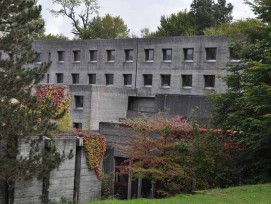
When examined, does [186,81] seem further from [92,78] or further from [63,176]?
[63,176]

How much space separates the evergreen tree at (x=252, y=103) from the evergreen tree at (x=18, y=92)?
24.8ft

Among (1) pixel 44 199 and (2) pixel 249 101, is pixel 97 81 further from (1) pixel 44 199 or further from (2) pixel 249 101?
(2) pixel 249 101

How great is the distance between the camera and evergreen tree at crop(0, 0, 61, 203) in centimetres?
1986

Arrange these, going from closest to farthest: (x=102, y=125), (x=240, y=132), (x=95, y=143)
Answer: (x=240, y=132) → (x=95, y=143) → (x=102, y=125)

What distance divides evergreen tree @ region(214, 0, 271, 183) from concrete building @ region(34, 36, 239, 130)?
19.1 meters

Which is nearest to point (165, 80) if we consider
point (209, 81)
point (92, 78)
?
point (209, 81)

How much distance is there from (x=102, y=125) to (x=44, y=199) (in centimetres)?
794

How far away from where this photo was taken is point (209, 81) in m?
48.3

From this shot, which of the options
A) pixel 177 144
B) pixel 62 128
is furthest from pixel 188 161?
pixel 62 128

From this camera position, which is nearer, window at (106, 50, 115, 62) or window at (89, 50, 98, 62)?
window at (106, 50, 115, 62)

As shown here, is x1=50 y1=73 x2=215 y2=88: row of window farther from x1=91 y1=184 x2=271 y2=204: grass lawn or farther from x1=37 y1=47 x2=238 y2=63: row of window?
x1=91 y1=184 x2=271 y2=204: grass lawn

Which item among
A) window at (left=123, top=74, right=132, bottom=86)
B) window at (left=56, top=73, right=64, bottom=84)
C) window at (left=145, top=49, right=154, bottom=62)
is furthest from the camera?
window at (left=56, top=73, right=64, bottom=84)

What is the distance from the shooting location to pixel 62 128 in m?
26.2

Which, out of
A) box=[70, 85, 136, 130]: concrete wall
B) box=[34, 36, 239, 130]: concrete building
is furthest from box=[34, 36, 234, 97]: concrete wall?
box=[70, 85, 136, 130]: concrete wall
